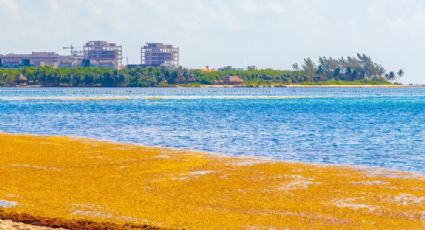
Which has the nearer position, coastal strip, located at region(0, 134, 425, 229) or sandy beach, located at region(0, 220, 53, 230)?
sandy beach, located at region(0, 220, 53, 230)

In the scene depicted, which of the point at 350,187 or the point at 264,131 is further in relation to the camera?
the point at 264,131

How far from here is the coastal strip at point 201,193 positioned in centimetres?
2181

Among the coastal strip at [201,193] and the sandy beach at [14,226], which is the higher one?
the sandy beach at [14,226]

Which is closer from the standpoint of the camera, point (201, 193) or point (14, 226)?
point (14, 226)

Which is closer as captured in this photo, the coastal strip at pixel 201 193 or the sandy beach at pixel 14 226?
the sandy beach at pixel 14 226

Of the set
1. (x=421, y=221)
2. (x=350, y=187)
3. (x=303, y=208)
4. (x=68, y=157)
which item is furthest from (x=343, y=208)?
(x=68, y=157)

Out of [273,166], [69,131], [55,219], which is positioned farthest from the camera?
→ [69,131]

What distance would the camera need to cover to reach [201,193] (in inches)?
1038

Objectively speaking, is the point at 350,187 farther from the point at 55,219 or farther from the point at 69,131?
the point at 69,131

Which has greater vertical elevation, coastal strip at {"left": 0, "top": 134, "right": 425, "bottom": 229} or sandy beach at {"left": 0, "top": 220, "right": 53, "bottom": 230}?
sandy beach at {"left": 0, "top": 220, "right": 53, "bottom": 230}

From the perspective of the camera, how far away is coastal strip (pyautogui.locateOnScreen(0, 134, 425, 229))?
859 inches

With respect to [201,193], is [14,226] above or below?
above

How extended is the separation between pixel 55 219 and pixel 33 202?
3.14 metres

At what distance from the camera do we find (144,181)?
96.0 ft
